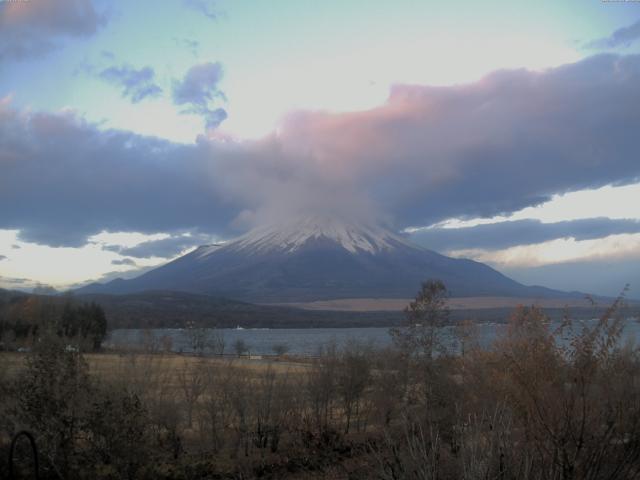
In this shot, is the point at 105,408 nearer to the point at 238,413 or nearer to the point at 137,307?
the point at 238,413

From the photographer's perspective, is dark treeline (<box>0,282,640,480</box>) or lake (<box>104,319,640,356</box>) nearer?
dark treeline (<box>0,282,640,480</box>)

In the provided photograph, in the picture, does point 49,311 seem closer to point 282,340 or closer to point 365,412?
point 365,412

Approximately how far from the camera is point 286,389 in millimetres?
19391

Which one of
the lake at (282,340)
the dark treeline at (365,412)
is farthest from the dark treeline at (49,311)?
the dark treeline at (365,412)

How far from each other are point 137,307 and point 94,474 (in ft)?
534

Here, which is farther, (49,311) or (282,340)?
(282,340)

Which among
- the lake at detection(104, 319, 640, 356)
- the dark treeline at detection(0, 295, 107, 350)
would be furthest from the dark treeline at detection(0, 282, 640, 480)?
the dark treeline at detection(0, 295, 107, 350)

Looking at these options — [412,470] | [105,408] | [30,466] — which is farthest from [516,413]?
[30,466]

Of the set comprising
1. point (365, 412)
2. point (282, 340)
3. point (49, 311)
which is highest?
point (49, 311)

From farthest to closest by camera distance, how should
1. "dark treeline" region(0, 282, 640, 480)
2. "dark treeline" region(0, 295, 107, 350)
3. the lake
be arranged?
"dark treeline" region(0, 295, 107, 350) → the lake → "dark treeline" region(0, 282, 640, 480)

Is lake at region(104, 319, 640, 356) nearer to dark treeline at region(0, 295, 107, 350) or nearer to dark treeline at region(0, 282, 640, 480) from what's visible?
dark treeline at region(0, 282, 640, 480)

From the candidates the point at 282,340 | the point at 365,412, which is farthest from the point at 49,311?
the point at 282,340

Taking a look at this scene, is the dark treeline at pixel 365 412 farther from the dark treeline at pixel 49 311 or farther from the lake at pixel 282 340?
the dark treeline at pixel 49 311

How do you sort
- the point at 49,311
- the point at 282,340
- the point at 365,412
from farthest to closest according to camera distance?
the point at 282,340 → the point at 49,311 → the point at 365,412
